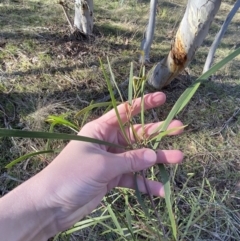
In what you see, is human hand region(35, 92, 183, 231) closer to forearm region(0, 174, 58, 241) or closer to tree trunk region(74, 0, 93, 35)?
forearm region(0, 174, 58, 241)

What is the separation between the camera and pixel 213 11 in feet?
3.82

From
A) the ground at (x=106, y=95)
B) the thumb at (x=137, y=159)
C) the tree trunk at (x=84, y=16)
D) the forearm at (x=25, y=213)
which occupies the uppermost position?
the thumb at (x=137, y=159)

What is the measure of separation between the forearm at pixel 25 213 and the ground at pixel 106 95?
0.28 meters

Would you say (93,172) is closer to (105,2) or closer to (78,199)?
(78,199)

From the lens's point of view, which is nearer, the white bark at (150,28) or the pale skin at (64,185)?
the pale skin at (64,185)

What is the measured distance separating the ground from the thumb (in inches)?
13.4

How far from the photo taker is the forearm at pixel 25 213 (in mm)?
784

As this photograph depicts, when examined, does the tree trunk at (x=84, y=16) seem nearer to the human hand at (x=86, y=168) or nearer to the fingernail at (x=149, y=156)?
the human hand at (x=86, y=168)

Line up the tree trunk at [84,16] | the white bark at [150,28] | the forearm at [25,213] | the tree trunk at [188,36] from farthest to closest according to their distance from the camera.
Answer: the tree trunk at [84,16] < the white bark at [150,28] < the tree trunk at [188,36] < the forearm at [25,213]

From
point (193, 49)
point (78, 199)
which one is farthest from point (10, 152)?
point (193, 49)

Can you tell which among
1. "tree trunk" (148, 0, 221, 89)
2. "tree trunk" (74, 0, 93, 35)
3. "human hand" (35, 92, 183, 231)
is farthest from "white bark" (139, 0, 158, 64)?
"human hand" (35, 92, 183, 231)

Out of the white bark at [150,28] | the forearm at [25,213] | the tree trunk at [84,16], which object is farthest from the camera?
the tree trunk at [84,16]

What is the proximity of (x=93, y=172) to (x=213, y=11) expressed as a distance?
770 mm

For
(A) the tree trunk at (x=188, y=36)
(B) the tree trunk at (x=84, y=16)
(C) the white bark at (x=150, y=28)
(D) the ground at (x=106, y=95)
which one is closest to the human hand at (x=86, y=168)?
(D) the ground at (x=106, y=95)
